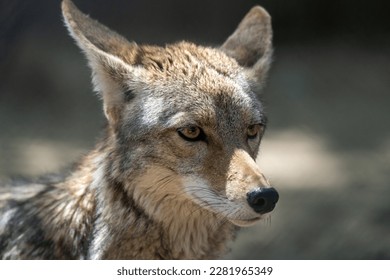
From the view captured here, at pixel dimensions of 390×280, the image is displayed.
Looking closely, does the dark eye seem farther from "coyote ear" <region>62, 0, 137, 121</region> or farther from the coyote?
"coyote ear" <region>62, 0, 137, 121</region>

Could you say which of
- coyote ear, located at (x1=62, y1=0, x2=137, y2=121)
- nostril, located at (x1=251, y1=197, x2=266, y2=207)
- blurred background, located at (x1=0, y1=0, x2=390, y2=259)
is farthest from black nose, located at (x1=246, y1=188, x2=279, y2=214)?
blurred background, located at (x1=0, y1=0, x2=390, y2=259)

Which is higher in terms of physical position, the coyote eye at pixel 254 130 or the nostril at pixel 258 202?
the coyote eye at pixel 254 130

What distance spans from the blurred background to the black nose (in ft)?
7.65

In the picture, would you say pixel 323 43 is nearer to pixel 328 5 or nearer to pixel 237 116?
pixel 328 5

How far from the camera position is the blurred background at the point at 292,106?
5898mm

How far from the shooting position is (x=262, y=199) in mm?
3510

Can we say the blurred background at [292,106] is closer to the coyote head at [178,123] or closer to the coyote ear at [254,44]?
the coyote ear at [254,44]

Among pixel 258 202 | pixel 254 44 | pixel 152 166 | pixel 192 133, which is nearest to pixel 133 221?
pixel 152 166

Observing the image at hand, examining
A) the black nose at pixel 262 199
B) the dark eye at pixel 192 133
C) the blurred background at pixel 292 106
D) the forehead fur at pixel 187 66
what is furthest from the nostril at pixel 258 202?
the blurred background at pixel 292 106

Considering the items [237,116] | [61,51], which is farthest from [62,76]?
[237,116]

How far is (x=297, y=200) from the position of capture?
6754 mm

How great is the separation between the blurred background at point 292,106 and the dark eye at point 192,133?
6.54 feet

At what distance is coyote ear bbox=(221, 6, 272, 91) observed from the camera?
4.24 m

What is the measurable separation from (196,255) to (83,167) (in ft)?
2.48
